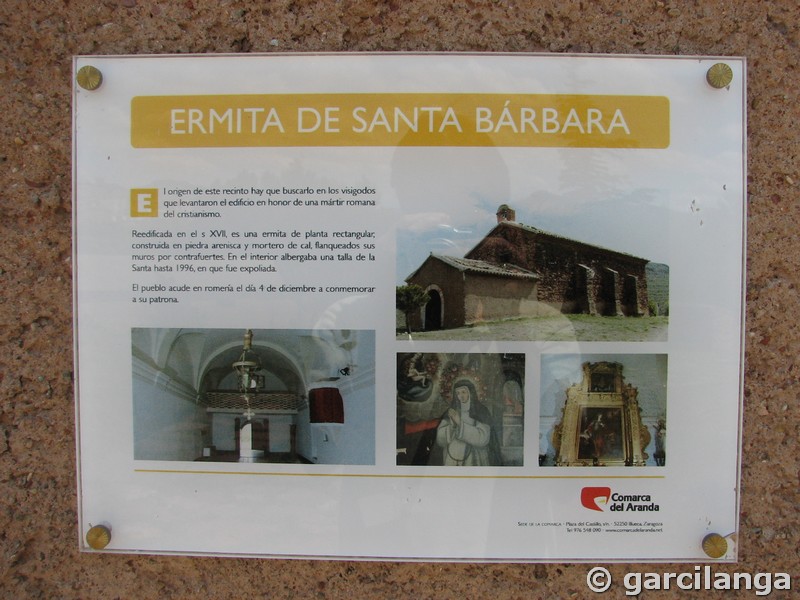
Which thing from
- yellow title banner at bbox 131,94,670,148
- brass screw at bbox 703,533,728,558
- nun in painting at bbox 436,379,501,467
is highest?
yellow title banner at bbox 131,94,670,148

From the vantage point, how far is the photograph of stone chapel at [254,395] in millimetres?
1565

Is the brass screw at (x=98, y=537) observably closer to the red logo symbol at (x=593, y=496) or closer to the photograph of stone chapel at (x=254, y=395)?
the photograph of stone chapel at (x=254, y=395)

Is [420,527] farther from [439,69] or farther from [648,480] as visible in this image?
[439,69]

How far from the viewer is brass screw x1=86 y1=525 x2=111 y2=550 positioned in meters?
1.61

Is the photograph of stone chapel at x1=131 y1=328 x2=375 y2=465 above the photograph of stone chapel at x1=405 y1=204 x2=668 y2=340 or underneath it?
underneath

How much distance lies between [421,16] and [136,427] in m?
1.65

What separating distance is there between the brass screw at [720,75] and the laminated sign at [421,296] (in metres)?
0.01

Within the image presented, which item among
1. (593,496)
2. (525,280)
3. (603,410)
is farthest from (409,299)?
(593,496)

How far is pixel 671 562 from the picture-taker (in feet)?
5.31

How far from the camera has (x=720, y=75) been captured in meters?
1.53

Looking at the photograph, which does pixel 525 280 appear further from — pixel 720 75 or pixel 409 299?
pixel 720 75

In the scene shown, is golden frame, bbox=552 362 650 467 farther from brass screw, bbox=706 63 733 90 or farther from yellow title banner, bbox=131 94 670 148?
brass screw, bbox=706 63 733 90

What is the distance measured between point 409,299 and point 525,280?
375 mm

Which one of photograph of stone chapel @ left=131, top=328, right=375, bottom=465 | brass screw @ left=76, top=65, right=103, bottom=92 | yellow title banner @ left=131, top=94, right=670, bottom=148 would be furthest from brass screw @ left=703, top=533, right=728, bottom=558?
brass screw @ left=76, top=65, right=103, bottom=92
